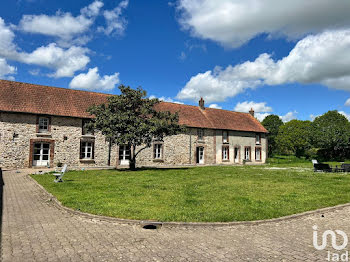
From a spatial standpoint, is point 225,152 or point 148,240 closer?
point 148,240

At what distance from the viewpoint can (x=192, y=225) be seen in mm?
6426

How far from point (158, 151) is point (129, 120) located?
9235mm

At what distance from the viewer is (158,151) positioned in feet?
94.4

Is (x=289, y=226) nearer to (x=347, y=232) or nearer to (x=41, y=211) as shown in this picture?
(x=347, y=232)

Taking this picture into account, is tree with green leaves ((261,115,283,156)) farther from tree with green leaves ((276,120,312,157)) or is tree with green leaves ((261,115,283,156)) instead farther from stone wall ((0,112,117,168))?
stone wall ((0,112,117,168))

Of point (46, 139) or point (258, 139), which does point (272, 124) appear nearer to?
point (258, 139)

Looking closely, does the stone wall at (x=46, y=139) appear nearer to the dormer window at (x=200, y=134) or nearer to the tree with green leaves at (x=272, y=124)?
the dormer window at (x=200, y=134)

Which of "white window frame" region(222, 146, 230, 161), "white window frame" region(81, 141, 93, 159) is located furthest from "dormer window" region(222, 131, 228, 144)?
"white window frame" region(81, 141, 93, 159)

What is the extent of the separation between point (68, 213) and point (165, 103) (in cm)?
2541

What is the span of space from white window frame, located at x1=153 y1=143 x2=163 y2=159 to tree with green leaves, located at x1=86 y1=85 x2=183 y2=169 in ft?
21.0

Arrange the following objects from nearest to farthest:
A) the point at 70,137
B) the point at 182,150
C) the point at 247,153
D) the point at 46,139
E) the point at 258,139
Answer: the point at 46,139
the point at 70,137
the point at 182,150
the point at 247,153
the point at 258,139

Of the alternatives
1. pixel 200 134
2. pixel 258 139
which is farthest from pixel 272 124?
pixel 200 134

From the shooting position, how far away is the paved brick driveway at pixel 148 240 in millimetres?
4652

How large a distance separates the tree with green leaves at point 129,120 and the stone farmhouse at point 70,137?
422 centimetres
